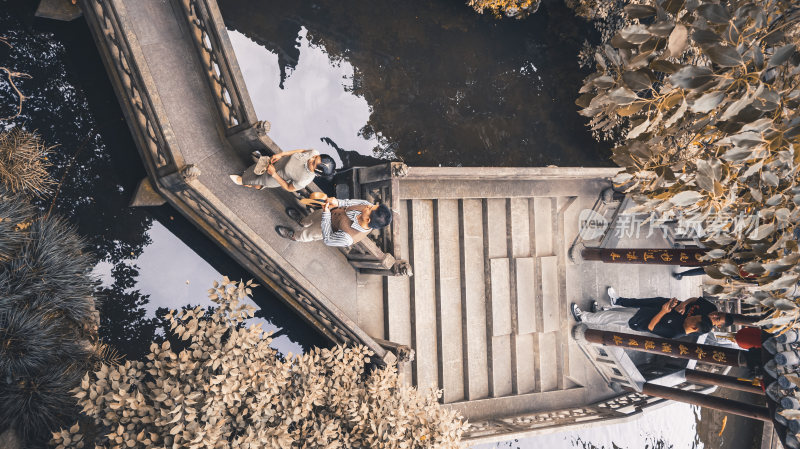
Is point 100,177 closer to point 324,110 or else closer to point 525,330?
point 324,110

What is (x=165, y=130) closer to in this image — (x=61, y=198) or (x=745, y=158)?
(x=61, y=198)

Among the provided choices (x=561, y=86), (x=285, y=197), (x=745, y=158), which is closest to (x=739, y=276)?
(x=745, y=158)

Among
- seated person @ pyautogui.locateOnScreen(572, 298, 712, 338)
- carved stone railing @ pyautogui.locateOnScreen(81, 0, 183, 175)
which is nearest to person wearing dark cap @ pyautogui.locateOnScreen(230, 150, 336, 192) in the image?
carved stone railing @ pyautogui.locateOnScreen(81, 0, 183, 175)

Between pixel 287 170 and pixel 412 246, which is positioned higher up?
pixel 287 170

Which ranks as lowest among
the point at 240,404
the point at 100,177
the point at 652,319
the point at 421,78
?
the point at 240,404

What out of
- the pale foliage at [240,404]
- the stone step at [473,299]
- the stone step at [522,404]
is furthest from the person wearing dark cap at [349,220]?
the stone step at [522,404]

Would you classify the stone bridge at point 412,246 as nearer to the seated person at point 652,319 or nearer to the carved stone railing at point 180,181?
the carved stone railing at point 180,181
